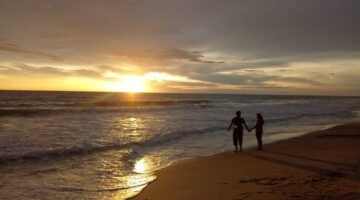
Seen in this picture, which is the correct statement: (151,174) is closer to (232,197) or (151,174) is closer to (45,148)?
(232,197)

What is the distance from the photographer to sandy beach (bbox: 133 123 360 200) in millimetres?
7160

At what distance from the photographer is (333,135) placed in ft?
60.9

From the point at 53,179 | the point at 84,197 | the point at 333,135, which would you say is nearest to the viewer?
the point at 84,197

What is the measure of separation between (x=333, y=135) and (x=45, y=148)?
1428cm

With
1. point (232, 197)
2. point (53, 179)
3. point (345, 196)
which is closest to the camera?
point (345, 196)

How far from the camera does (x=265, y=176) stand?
874 cm

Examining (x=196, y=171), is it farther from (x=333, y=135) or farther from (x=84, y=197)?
(x=333, y=135)

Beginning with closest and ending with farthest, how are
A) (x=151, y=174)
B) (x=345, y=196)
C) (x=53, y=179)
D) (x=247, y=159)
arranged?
(x=345, y=196) → (x=53, y=179) → (x=151, y=174) → (x=247, y=159)

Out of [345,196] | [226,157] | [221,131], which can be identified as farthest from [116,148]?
[345,196]

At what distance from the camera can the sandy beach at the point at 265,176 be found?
7.16m

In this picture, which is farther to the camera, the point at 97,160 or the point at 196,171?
the point at 97,160

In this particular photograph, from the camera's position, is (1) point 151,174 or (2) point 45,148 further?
(2) point 45,148

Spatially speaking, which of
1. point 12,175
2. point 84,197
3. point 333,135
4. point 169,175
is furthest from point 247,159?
point 333,135

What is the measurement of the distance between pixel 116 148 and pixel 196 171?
583 cm
